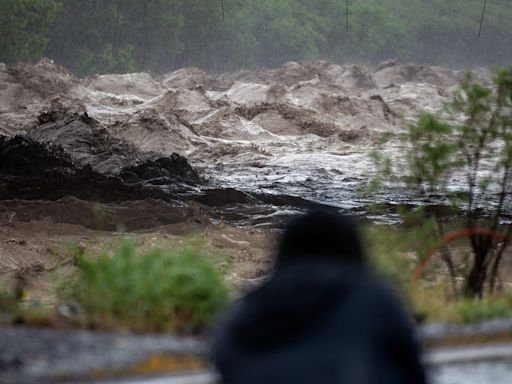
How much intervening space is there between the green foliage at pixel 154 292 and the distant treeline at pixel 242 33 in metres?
55.5

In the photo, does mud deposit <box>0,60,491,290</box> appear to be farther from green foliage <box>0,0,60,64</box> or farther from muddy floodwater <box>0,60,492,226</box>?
green foliage <box>0,0,60,64</box>

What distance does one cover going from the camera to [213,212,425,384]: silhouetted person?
2.78 metres

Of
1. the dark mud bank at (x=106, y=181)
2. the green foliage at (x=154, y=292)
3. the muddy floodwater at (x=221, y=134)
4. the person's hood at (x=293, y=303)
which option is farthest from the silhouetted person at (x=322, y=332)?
the dark mud bank at (x=106, y=181)

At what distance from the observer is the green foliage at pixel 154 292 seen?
6.45 metres

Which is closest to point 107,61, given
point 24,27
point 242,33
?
point 24,27

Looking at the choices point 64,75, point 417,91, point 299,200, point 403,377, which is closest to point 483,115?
point 403,377

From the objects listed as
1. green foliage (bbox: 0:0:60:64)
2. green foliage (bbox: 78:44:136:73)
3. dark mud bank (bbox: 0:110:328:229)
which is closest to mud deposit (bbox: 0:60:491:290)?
dark mud bank (bbox: 0:110:328:229)

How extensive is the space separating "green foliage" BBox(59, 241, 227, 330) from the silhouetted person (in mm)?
3348

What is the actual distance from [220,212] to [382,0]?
3631 inches

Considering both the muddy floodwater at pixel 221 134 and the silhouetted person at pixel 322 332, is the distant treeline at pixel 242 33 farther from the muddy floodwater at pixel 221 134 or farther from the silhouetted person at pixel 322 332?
the silhouetted person at pixel 322 332

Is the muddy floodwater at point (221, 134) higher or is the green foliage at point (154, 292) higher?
the muddy floodwater at point (221, 134)

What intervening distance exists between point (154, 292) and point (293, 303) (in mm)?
3806

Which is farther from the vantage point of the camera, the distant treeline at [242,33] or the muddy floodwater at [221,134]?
the distant treeline at [242,33]

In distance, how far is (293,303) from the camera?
9.32ft
